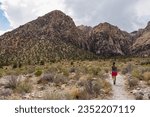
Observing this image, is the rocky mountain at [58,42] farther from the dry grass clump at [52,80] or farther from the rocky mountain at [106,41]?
the dry grass clump at [52,80]

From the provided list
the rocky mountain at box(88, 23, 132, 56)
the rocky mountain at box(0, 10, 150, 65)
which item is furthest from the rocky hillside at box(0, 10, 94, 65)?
the rocky mountain at box(88, 23, 132, 56)

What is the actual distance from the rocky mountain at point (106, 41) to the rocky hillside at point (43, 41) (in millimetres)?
15182

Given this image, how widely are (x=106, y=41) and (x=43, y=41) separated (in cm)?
6599

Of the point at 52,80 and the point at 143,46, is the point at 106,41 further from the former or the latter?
the point at 52,80

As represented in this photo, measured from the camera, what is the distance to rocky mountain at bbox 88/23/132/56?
172 m

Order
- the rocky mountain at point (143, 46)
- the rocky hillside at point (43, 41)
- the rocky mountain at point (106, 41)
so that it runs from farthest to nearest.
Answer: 1. the rocky mountain at point (106, 41)
2. the rocky mountain at point (143, 46)
3. the rocky hillside at point (43, 41)

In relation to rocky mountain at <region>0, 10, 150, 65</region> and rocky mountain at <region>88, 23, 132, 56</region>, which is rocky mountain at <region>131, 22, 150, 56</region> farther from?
rocky mountain at <region>88, 23, 132, 56</region>

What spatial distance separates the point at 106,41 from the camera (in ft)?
577

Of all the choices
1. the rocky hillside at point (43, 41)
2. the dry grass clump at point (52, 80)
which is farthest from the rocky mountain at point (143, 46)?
the dry grass clump at point (52, 80)

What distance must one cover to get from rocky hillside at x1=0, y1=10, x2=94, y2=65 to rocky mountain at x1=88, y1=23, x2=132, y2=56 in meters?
15.2

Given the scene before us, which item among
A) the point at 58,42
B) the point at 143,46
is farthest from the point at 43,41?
the point at 143,46

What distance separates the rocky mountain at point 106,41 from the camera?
17170 centimetres

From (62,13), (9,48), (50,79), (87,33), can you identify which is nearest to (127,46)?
(87,33)

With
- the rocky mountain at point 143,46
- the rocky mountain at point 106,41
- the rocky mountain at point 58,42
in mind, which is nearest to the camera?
the rocky mountain at point 58,42
